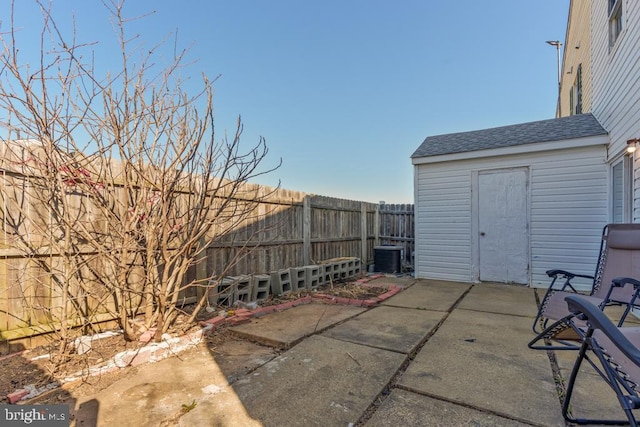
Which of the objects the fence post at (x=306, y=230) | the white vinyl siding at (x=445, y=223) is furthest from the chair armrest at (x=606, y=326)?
the white vinyl siding at (x=445, y=223)

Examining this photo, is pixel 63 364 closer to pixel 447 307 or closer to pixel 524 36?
pixel 447 307

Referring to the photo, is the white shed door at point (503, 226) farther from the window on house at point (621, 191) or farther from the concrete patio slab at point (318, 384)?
the concrete patio slab at point (318, 384)

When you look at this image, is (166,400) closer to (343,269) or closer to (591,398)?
(591,398)

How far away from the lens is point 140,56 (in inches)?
102

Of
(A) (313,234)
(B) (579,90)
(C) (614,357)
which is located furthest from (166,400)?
(B) (579,90)

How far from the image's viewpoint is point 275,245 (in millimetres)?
5172

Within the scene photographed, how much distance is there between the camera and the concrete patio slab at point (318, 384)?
176 centimetres

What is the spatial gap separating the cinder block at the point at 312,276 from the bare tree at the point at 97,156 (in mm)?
2491

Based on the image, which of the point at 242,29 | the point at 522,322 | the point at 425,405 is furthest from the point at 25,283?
the point at 242,29

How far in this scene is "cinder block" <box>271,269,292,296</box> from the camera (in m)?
4.75

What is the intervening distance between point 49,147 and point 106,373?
1.71 metres

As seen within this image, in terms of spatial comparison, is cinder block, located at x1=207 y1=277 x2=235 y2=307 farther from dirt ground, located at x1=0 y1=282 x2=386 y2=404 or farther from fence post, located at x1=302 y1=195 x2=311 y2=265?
fence post, located at x1=302 y1=195 x2=311 y2=265

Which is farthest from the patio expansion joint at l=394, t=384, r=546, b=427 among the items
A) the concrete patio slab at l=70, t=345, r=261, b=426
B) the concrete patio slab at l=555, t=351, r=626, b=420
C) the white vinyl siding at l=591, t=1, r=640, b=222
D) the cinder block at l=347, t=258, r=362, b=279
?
the cinder block at l=347, t=258, r=362, b=279

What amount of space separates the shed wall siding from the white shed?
1 cm
